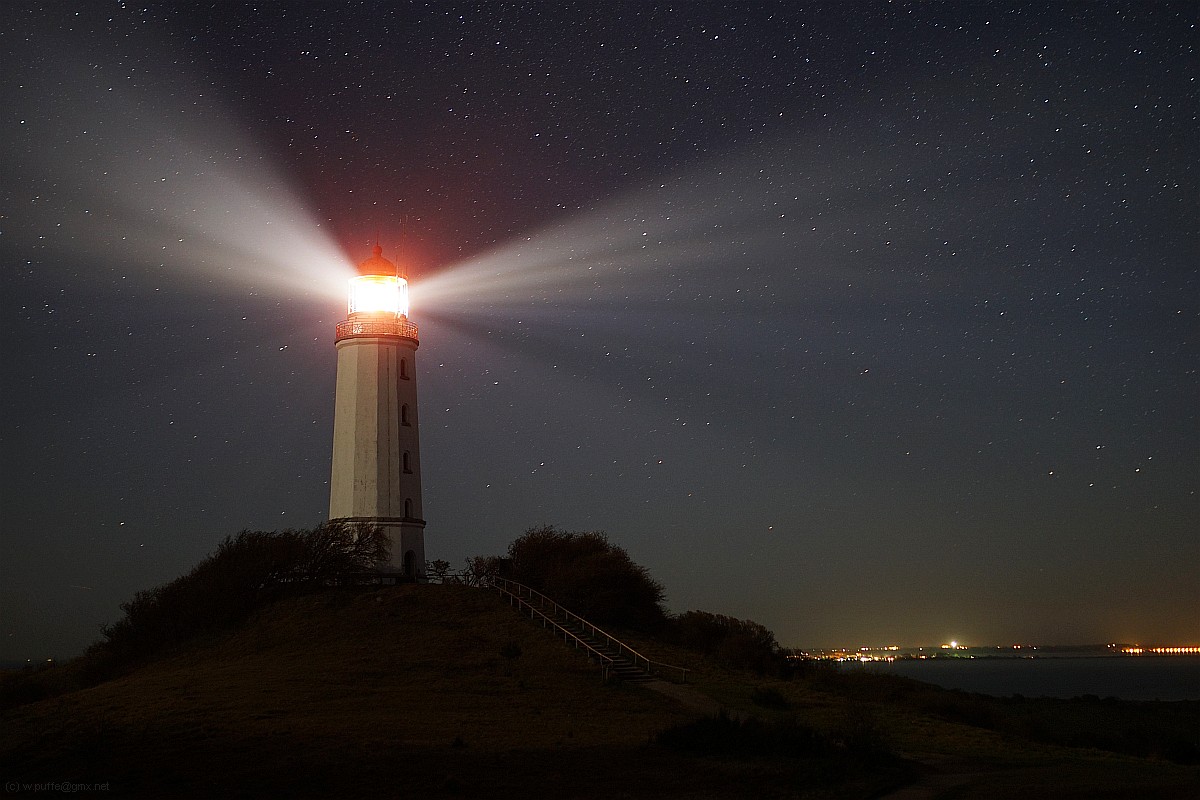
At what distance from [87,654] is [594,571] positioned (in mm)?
14843

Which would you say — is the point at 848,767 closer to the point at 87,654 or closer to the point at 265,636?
the point at 265,636

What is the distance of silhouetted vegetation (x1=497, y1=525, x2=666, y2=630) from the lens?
34.3 metres

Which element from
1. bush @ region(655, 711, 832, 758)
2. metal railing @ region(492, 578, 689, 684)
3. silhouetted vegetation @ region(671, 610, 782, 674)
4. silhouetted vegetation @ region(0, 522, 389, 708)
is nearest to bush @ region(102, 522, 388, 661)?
silhouetted vegetation @ region(0, 522, 389, 708)

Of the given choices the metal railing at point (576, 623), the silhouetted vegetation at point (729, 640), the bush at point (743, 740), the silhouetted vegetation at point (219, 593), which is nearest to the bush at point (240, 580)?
the silhouetted vegetation at point (219, 593)

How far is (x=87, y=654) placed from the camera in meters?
30.1

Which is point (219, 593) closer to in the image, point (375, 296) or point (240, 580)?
point (240, 580)

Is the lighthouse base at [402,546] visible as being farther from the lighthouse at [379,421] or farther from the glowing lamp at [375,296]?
the glowing lamp at [375,296]

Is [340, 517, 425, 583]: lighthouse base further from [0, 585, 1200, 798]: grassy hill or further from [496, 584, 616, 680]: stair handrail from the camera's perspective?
[0, 585, 1200, 798]: grassy hill

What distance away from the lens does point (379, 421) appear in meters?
35.6

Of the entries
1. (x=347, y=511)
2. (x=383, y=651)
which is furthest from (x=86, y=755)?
(x=347, y=511)

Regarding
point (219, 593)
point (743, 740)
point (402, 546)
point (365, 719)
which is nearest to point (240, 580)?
point (219, 593)

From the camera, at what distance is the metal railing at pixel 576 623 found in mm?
27484

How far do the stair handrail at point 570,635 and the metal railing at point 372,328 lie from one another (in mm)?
9232

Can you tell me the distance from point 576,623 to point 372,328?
1212 cm
